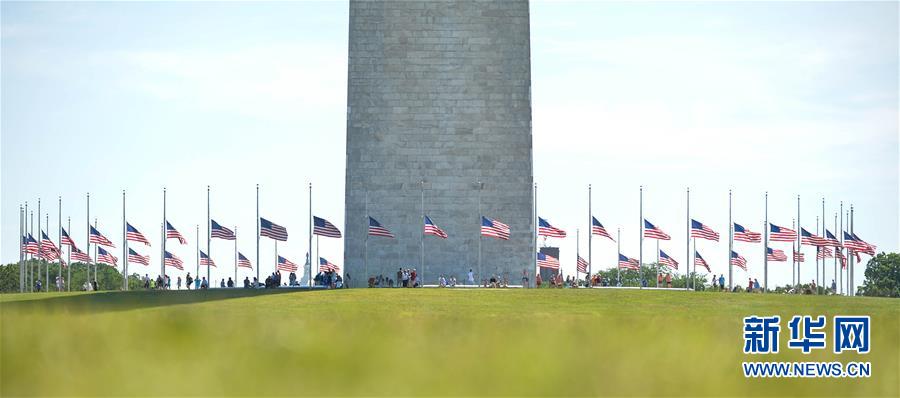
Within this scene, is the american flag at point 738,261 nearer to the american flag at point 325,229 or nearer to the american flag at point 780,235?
the american flag at point 780,235

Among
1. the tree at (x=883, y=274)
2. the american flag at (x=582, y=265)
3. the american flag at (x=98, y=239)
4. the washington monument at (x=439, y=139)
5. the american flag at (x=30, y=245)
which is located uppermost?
the washington monument at (x=439, y=139)

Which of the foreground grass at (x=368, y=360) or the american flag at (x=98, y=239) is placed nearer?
the foreground grass at (x=368, y=360)

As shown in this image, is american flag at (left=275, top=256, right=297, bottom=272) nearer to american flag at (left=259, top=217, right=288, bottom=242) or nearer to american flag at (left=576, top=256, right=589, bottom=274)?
american flag at (left=259, top=217, right=288, bottom=242)

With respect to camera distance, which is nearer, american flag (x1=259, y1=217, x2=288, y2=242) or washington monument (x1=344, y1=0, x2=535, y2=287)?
american flag (x1=259, y1=217, x2=288, y2=242)

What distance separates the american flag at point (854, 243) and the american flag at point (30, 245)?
40630 millimetres

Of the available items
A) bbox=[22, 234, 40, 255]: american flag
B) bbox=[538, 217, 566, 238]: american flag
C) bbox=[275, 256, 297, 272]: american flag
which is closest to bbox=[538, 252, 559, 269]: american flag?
bbox=[538, 217, 566, 238]: american flag

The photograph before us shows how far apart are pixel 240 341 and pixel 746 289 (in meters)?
62.6

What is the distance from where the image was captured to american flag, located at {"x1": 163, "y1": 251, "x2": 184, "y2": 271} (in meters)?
67.7

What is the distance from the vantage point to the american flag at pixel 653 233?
60.5m

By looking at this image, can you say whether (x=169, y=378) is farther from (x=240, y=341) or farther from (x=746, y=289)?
(x=746, y=289)

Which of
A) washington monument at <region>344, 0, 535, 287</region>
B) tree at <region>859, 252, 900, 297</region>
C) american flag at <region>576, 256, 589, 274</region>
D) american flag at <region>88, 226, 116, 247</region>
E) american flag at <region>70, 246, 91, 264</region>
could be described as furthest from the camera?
tree at <region>859, 252, 900, 297</region>

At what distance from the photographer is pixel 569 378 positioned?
4.29m

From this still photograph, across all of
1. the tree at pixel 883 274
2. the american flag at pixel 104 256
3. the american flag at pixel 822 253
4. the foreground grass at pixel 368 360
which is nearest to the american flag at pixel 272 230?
the american flag at pixel 104 256

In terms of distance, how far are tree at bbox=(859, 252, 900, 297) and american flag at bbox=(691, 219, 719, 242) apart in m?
48.9
